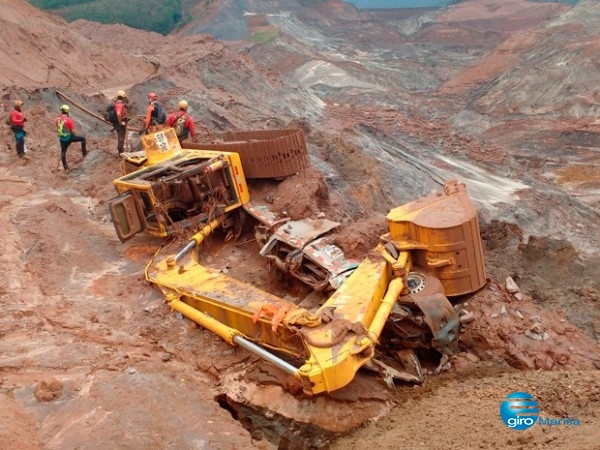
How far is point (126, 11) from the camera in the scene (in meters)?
38.0

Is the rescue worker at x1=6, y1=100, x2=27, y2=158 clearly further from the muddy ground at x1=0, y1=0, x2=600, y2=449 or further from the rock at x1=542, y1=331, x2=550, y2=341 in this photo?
the rock at x1=542, y1=331, x2=550, y2=341

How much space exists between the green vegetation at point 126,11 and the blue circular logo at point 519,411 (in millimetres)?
38099

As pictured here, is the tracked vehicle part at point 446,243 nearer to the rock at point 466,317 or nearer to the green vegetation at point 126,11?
the rock at point 466,317

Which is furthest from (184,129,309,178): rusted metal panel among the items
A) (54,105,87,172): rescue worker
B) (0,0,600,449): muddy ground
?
(54,105,87,172): rescue worker

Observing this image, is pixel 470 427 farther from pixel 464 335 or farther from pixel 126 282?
pixel 126 282

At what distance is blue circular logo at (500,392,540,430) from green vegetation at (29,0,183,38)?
1500 inches

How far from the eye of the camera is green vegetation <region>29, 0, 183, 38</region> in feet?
121

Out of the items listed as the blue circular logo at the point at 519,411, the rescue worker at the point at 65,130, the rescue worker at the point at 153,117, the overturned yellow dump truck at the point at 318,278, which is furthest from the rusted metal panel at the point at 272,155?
the blue circular logo at the point at 519,411

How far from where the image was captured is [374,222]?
7.36m

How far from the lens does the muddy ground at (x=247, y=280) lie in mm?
4613

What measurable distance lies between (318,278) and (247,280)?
125cm

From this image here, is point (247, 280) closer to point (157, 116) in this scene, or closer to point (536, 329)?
point (536, 329)

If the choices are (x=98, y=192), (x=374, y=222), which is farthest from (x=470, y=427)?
(x=98, y=192)

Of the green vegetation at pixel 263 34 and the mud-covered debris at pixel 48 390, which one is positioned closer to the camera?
the mud-covered debris at pixel 48 390
